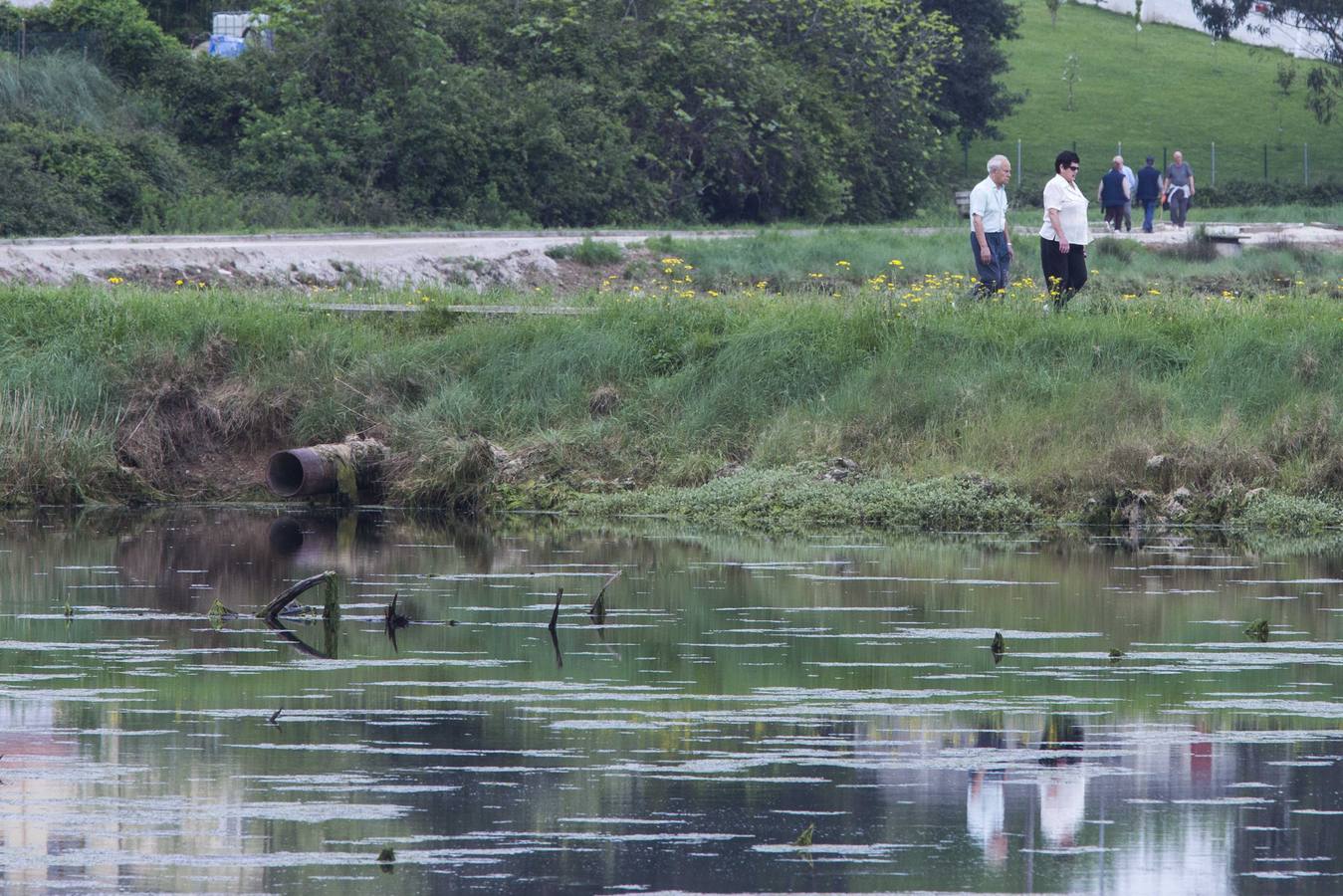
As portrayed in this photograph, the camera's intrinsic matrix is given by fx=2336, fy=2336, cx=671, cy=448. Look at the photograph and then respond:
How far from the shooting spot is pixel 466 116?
46.8 metres

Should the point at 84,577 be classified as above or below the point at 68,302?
below

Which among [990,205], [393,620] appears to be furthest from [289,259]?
[393,620]

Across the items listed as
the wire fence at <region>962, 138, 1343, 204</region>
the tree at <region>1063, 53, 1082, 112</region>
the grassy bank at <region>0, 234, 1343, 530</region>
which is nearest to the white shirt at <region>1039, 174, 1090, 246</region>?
the grassy bank at <region>0, 234, 1343, 530</region>

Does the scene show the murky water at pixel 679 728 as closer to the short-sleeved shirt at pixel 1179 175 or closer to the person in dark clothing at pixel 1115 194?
the person in dark clothing at pixel 1115 194

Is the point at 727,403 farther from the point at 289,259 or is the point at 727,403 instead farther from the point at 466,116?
the point at 466,116

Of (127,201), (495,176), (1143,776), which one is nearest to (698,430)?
(1143,776)

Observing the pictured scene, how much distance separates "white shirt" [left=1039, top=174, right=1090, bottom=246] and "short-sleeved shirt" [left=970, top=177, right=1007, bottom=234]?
1.37ft

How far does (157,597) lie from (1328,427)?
947cm

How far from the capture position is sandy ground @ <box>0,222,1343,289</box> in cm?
2908

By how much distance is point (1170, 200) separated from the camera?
167 ft

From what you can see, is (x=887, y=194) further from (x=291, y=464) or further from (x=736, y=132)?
(x=291, y=464)

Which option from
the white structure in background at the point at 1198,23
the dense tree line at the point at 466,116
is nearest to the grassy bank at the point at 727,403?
the dense tree line at the point at 466,116

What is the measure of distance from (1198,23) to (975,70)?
91.5 ft

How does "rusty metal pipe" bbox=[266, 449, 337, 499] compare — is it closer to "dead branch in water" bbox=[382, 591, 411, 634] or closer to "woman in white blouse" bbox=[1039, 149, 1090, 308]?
"woman in white blouse" bbox=[1039, 149, 1090, 308]
